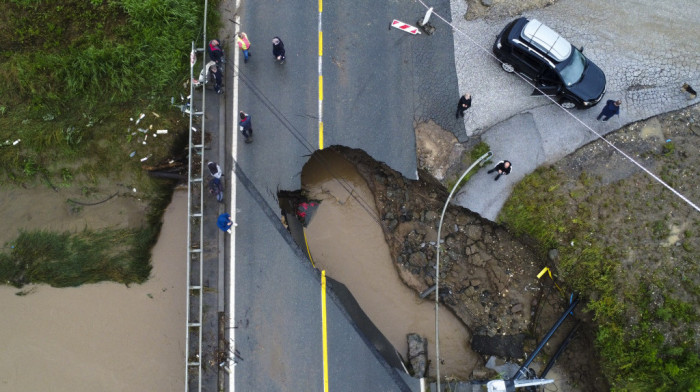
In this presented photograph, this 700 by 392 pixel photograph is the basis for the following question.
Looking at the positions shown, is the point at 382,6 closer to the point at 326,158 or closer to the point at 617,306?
the point at 326,158

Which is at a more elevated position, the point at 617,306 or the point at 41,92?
the point at 41,92

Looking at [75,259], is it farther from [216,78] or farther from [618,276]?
[618,276]

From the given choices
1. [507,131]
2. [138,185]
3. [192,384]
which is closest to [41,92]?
[138,185]

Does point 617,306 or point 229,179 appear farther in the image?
point 229,179

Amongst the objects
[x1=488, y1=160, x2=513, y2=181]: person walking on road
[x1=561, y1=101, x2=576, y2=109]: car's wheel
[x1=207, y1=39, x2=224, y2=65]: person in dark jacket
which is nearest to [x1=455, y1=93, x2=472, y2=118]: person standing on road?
[x1=488, y1=160, x2=513, y2=181]: person walking on road

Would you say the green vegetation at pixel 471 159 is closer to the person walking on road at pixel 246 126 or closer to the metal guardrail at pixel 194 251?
the person walking on road at pixel 246 126

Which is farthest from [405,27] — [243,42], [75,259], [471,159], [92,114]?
[75,259]

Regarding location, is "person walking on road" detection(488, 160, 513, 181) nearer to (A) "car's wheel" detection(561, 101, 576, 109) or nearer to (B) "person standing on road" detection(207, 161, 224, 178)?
(A) "car's wheel" detection(561, 101, 576, 109)
